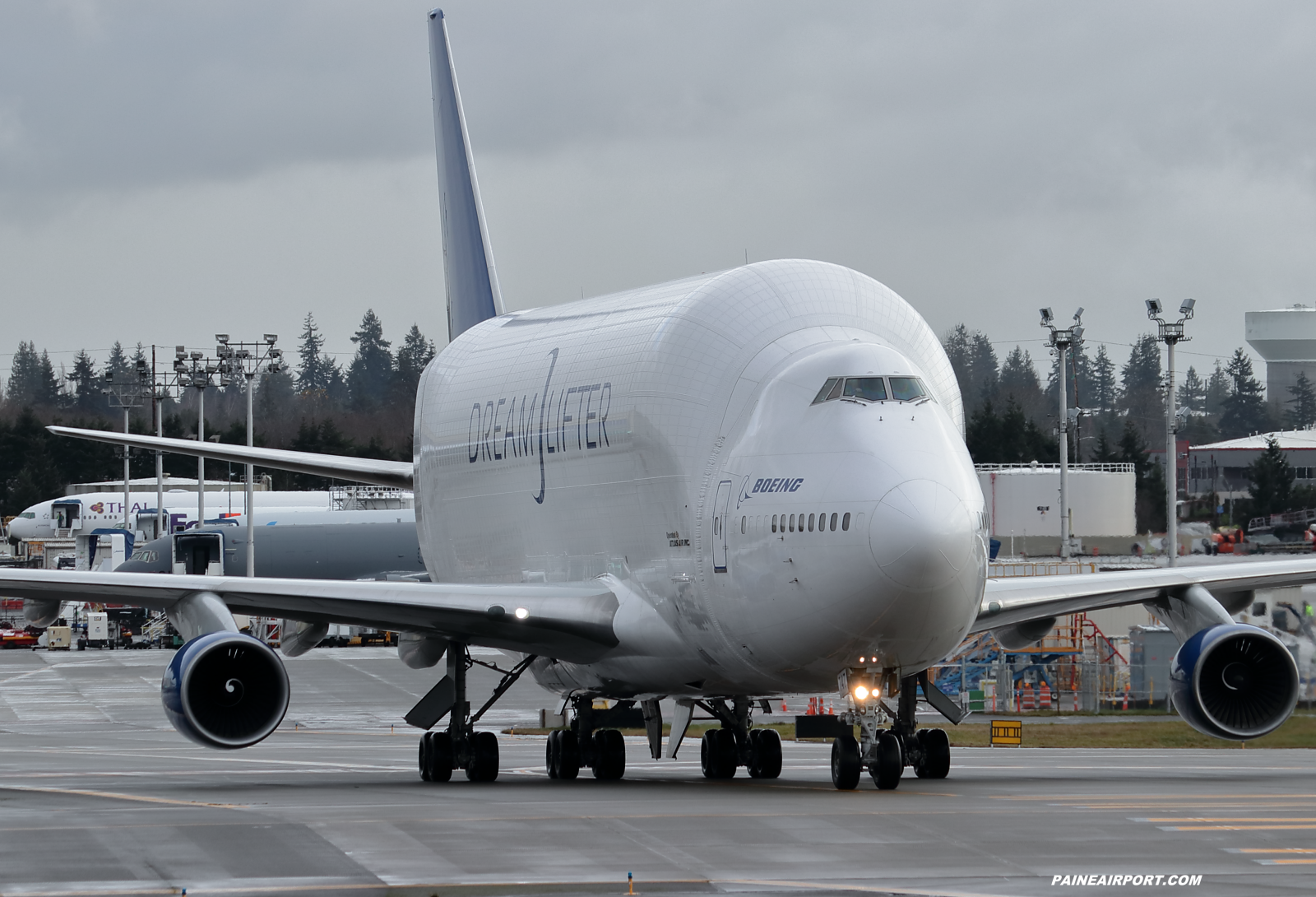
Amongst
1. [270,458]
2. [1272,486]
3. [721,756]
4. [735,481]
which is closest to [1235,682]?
[721,756]

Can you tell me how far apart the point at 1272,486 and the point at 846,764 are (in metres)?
95.7

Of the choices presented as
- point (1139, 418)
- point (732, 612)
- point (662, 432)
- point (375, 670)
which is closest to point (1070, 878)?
point (732, 612)

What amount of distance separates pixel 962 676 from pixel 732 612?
32.1 metres

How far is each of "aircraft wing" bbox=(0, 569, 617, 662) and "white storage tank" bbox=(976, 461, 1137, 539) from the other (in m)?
62.0

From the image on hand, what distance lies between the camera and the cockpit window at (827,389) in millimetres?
22156

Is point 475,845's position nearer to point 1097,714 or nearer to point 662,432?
point 662,432

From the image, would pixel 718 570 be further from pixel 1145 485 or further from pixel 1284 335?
pixel 1284 335

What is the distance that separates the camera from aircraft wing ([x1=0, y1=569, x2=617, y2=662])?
24.9 metres

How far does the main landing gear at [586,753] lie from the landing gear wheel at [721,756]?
123 cm

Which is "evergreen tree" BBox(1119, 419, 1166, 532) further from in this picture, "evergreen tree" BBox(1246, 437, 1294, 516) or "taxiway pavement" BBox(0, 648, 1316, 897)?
"taxiway pavement" BBox(0, 648, 1316, 897)

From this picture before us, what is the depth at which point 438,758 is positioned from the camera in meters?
27.1

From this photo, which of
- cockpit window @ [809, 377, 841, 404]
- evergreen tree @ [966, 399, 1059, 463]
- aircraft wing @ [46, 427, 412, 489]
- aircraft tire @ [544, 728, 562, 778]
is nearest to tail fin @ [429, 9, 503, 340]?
aircraft wing @ [46, 427, 412, 489]

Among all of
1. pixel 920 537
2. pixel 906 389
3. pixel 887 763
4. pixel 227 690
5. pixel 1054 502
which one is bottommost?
pixel 887 763

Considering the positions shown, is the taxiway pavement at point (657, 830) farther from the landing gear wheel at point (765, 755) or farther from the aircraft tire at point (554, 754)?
the aircraft tire at point (554, 754)
